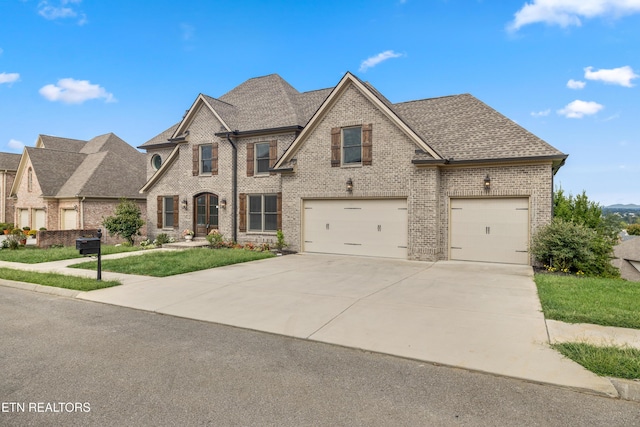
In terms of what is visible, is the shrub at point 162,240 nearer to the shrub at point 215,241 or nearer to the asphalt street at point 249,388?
the shrub at point 215,241

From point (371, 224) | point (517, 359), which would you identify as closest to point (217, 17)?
point (371, 224)

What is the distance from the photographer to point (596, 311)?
257 inches

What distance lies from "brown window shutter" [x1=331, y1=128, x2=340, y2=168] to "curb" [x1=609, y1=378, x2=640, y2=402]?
12898mm

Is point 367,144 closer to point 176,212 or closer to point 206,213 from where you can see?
point 206,213

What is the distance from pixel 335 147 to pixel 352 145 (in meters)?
0.77

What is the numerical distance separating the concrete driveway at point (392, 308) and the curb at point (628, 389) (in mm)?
100

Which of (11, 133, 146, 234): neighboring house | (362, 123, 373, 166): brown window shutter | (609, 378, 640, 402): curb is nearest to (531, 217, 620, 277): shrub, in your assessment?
(362, 123, 373, 166): brown window shutter

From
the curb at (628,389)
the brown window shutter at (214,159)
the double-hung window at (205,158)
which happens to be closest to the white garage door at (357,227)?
the brown window shutter at (214,159)

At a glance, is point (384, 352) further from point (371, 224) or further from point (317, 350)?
point (371, 224)

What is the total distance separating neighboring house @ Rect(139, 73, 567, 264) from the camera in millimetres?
13453

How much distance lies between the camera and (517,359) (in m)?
4.62

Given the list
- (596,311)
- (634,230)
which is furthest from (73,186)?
(634,230)

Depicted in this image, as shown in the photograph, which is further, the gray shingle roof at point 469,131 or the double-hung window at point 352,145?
the double-hung window at point 352,145

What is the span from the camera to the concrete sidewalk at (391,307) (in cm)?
477
